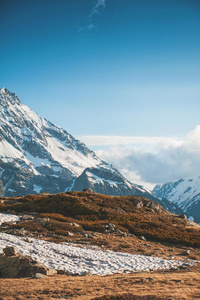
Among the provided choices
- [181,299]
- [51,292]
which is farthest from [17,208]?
[181,299]

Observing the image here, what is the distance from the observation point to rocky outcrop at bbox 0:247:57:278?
61.1 feet

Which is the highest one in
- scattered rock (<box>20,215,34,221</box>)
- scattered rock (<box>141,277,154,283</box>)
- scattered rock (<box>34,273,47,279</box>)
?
scattered rock (<box>20,215,34,221</box>)

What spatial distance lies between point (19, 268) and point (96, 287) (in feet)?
19.2

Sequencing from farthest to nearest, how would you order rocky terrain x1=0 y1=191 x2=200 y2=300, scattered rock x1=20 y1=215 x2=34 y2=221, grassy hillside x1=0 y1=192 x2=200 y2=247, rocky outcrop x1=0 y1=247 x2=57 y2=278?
scattered rock x1=20 y1=215 x2=34 y2=221
grassy hillside x1=0 y1=192 x2=200 y2=247
rocky outcrop x1=0 y1=247 x2=57 y2=278
rocky terrain x1=0 y1=191 x2=200 y2=300

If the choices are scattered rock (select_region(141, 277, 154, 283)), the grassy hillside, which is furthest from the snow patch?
the grassy hillside

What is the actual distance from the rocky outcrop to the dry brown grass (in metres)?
1.18

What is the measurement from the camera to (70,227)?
3494 centimetres

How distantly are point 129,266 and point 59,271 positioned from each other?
6289 millimetres

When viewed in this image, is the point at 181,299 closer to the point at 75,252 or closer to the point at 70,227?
the point at 75,252

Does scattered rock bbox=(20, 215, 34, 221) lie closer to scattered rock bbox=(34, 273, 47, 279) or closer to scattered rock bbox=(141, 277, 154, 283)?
scattered rock bbox=(34, 273, 47, 279)

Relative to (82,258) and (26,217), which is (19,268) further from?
(26,217)

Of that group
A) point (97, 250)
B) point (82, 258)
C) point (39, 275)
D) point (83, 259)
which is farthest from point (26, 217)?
point (39, 275)

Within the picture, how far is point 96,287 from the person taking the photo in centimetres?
1661

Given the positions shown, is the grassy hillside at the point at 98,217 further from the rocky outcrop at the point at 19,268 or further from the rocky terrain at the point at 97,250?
the rocky outcrop at the point at 19,268
